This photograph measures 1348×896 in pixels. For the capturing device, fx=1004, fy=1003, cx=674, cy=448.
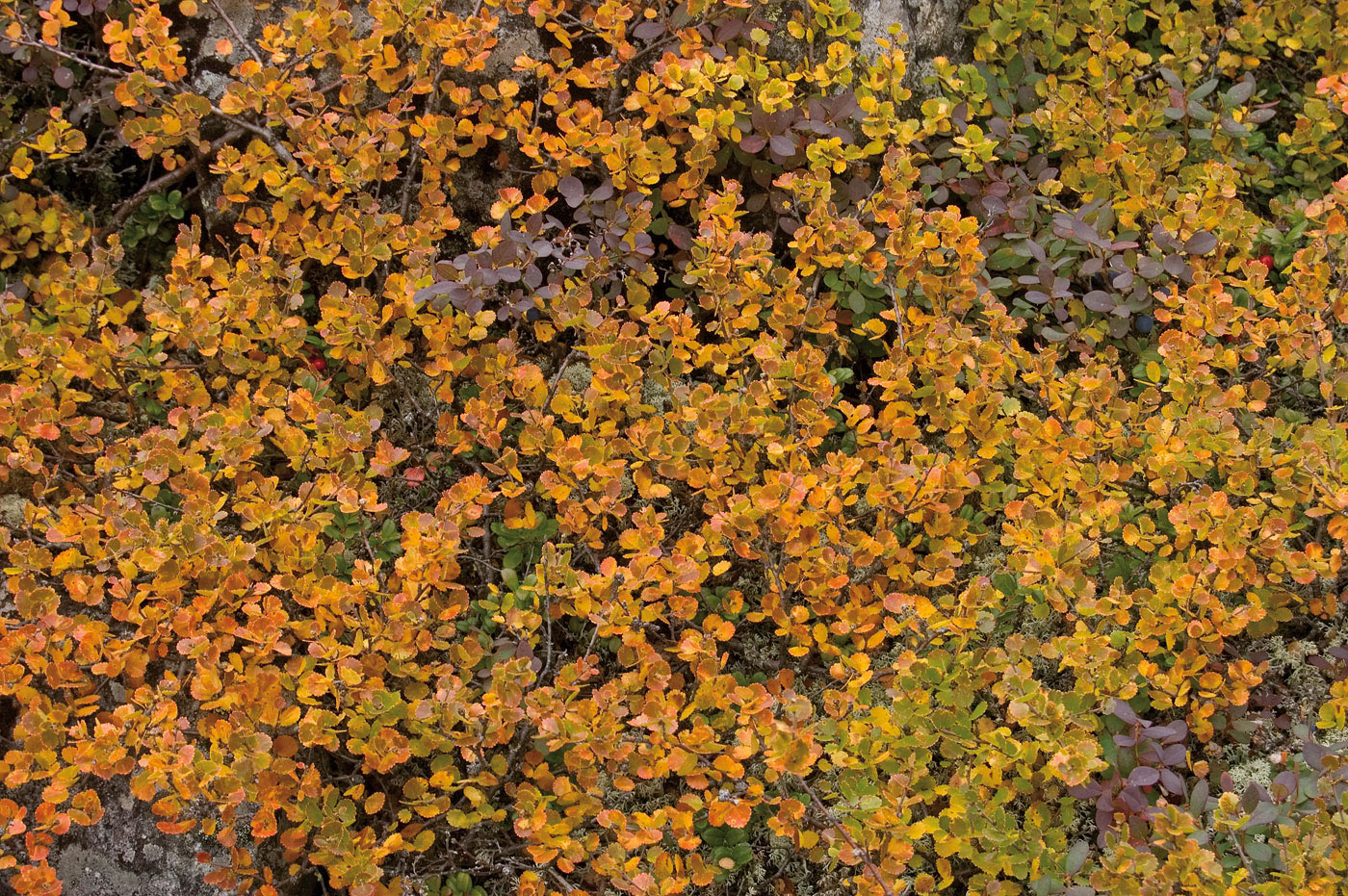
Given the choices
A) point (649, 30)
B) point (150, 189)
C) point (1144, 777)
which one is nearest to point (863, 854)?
point (1144, 777)

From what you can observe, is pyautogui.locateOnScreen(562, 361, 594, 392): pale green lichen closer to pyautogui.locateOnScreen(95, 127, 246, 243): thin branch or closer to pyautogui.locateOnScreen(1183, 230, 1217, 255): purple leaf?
pyautogui.locateOnScreen(95, 127, 246, 243): thin branch

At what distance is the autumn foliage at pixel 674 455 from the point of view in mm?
2002

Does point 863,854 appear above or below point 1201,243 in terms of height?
below

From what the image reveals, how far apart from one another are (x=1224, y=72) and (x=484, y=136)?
2.38 metres

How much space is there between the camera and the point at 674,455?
91.2 inches

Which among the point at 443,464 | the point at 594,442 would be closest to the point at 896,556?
the point at 594,442

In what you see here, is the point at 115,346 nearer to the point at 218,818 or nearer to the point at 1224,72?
the point at 218,818

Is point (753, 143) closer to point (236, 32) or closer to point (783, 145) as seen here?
point (783, 145)

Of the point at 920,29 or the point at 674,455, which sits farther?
the point at 920,29

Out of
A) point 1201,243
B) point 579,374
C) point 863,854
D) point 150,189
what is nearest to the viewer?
point 863,854

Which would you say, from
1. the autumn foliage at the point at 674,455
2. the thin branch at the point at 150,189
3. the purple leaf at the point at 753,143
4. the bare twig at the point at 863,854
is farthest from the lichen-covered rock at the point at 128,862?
the purple leaf at the point at 753,143

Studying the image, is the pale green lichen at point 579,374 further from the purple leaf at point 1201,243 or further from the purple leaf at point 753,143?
the purple leaf at point 1201,243

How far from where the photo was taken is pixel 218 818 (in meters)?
2.24

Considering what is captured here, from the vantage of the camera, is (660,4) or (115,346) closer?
(115,346)
